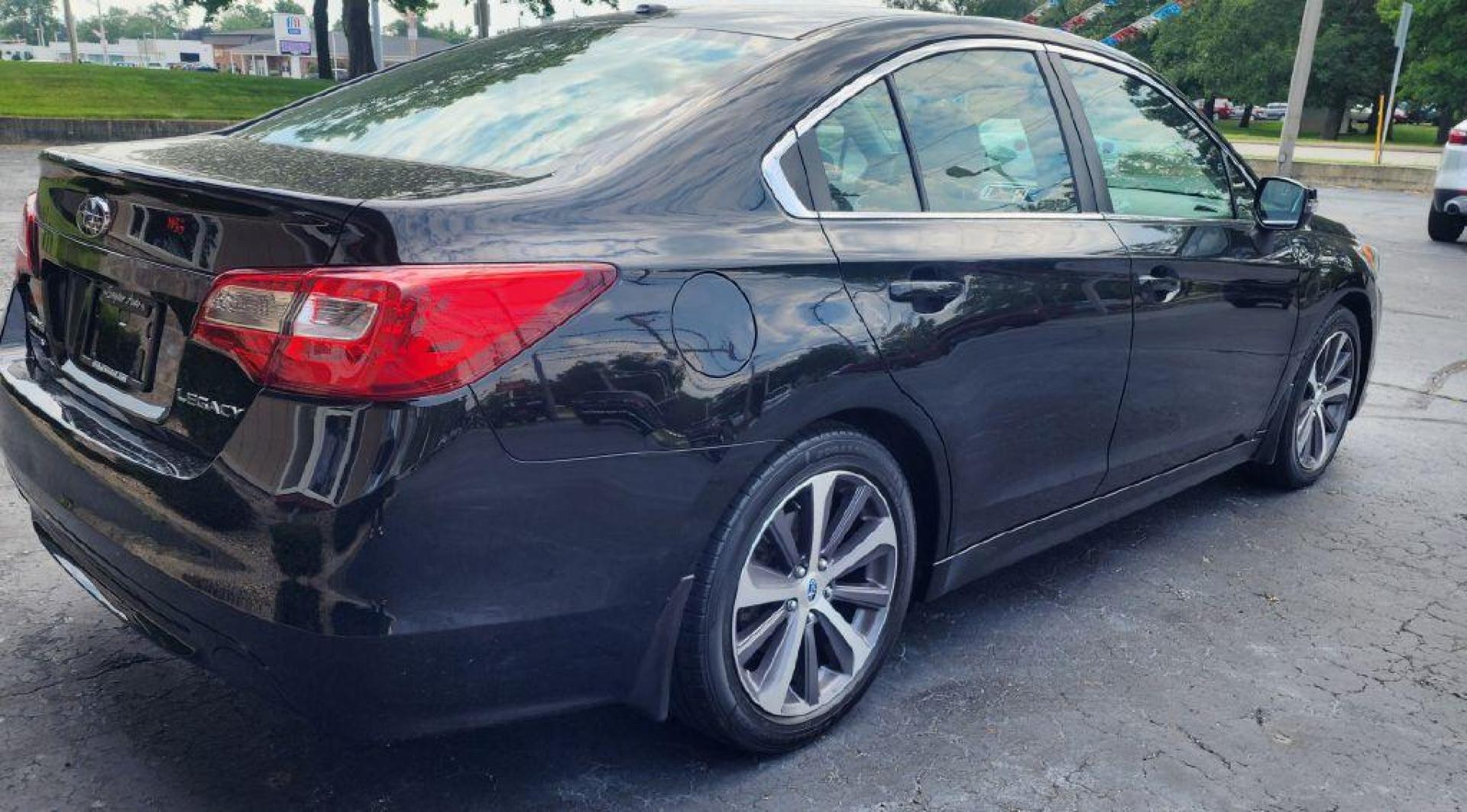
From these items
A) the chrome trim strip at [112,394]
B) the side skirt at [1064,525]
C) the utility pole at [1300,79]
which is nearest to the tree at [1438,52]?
the utility pole at [1300,79]

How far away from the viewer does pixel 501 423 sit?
2041 mm

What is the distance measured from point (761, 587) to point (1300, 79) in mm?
17386

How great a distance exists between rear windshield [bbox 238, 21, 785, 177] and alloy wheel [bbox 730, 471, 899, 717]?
89cm

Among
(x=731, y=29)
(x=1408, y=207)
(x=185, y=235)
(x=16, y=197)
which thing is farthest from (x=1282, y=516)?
(x=1408, y=207)

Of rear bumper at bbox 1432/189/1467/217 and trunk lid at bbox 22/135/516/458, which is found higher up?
trunk lid at bbox 22/135/516/458

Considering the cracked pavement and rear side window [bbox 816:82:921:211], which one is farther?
rear side window [bbox 816:82:921:211]

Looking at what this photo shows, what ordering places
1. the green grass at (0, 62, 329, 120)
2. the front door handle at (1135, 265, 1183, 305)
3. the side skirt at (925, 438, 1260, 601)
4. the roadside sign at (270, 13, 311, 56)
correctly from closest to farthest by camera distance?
the side skirt at (925, 438, 1260, 601)
the front door handle at (1135, 265, 1183, 305)
the green grass at (0, 62, 329, 120)
the roadside sign at (270, 13, 311, 56)

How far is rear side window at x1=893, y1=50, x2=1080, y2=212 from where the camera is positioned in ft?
9.83

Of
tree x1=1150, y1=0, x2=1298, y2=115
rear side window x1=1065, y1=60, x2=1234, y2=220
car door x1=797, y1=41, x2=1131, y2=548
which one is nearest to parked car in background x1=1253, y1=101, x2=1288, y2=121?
tree x1=1150, y1=0, x2=1298, y2=115

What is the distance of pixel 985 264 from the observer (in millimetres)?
2943

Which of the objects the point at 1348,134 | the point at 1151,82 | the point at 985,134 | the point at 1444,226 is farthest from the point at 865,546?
the point at 1348,134

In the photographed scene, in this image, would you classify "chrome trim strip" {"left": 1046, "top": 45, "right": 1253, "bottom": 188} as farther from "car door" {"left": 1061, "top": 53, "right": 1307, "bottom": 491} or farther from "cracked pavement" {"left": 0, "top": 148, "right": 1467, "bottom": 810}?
"cracked pavement" {"left": 0, "top": 148, "right": 1467, "bottom": 810}

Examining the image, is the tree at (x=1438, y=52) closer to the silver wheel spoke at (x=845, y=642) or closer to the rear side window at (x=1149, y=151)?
the rear side window at (x=1149, y=151)

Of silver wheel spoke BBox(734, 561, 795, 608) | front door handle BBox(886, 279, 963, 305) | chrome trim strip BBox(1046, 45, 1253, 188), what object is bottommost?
silver wheel spoke BBox(734, 561, 795, 608)
